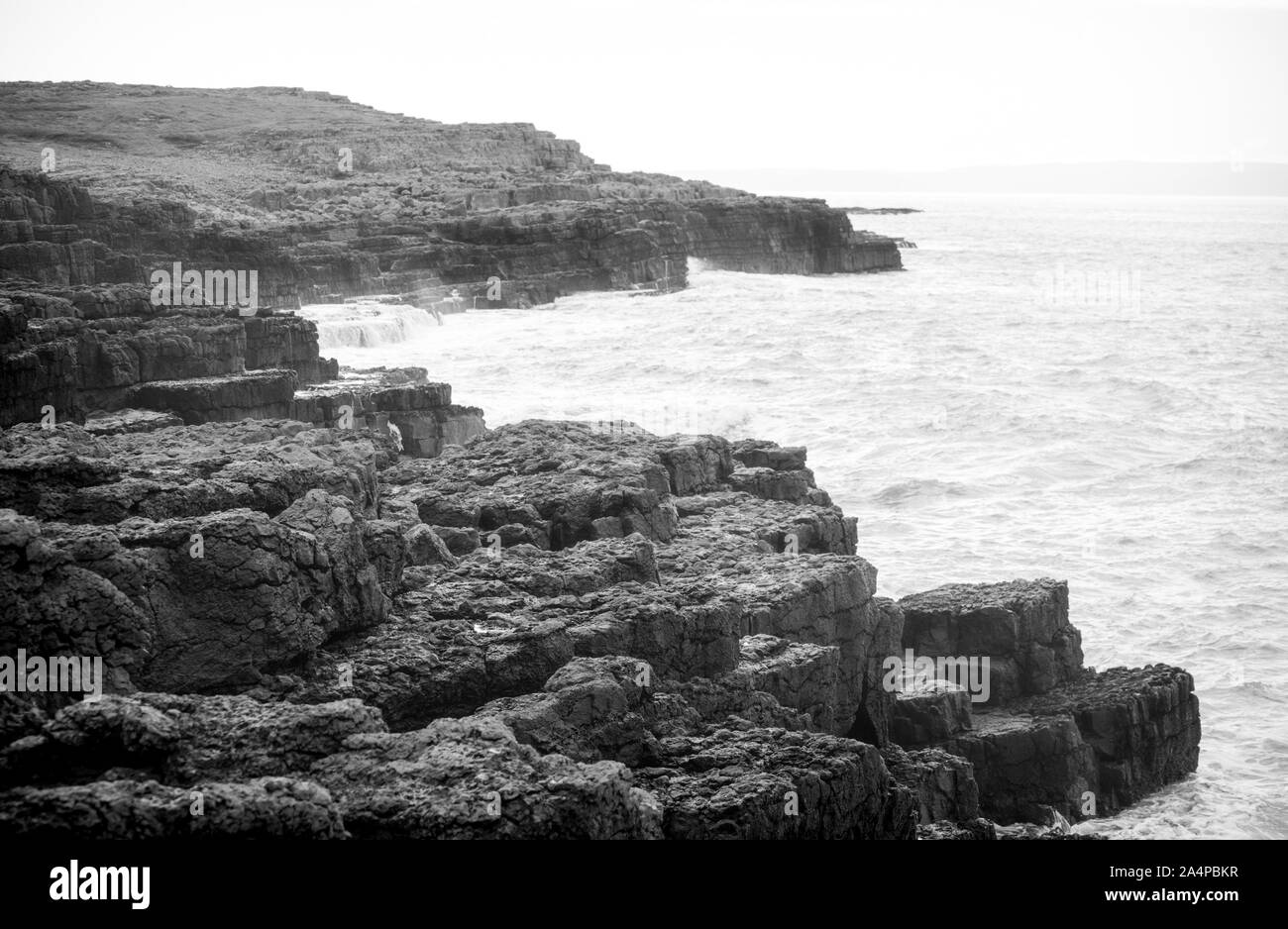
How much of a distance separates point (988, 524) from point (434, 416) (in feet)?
31.3

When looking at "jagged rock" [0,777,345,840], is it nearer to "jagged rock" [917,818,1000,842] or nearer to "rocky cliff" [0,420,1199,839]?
"rocky cliff" [0,420,1199,839]

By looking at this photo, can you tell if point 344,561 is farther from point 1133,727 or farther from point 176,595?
point 1133,727

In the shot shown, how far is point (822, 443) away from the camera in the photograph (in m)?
31.7

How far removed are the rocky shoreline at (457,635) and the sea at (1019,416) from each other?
8.16 ft

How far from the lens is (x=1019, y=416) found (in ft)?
116

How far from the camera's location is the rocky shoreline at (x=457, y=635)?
7.68m

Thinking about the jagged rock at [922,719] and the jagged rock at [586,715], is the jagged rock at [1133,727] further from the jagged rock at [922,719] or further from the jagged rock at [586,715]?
the jagged rock at [586,715]

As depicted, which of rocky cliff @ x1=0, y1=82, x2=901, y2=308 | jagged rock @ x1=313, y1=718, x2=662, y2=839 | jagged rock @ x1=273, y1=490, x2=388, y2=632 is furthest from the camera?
rocky cliff @ x1=0, y1=82, x2=901, y2=308

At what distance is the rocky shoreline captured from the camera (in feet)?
25.2

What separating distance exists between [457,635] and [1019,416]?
87.9 feet

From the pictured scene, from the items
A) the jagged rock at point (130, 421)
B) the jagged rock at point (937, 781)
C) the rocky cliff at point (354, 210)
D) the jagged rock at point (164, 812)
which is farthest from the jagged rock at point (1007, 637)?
the rocky cliff at point (354, 210)

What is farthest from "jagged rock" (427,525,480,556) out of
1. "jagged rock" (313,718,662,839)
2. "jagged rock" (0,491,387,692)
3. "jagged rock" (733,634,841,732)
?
"jagged rock" (313,718,662,839)

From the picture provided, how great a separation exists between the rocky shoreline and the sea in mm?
2487

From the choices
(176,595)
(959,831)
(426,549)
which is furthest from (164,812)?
(959,831)
